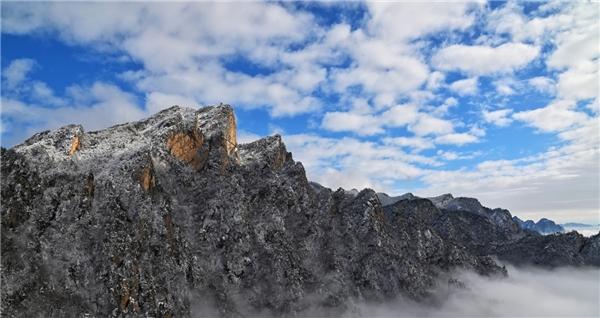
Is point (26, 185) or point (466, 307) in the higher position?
point (26, 185)

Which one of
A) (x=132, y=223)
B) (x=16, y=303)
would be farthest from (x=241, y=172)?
(x=16, y=303)

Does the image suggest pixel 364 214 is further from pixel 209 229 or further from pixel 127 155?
pixel 127 155

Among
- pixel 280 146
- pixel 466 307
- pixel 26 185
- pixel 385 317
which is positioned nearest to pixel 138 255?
pixel 26 185

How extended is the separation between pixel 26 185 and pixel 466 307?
165130 mm

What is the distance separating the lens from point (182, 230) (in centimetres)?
11238

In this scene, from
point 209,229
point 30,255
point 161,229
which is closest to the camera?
point 30,255

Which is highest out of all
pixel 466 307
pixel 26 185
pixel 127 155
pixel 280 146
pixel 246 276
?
pixel 280 146

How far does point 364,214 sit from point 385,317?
34.3 metres

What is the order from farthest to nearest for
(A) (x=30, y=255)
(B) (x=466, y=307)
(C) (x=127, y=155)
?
(B) (x=466, y=307) < (C) (x=127, y=155) < (A) (x=30, y=255)

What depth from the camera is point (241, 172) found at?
133 metres

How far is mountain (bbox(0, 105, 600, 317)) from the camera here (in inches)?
3290

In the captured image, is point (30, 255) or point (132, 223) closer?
point (30, 255)

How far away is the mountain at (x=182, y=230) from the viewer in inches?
3290

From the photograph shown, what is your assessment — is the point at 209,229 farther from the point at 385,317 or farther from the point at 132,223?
the point at 385,317
